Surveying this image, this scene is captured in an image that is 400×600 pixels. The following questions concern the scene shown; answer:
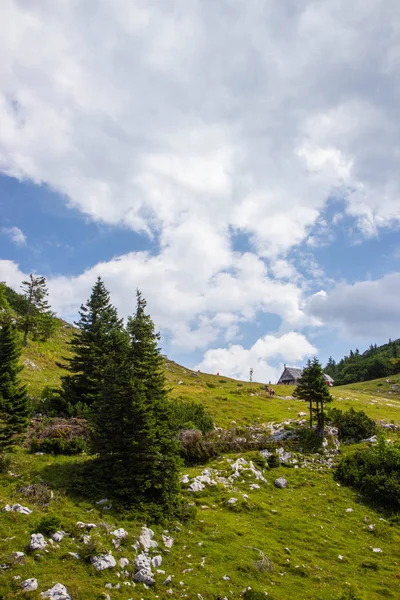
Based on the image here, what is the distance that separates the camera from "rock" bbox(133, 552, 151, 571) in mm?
16703

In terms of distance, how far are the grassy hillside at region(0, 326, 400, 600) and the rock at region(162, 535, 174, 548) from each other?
1.11 feet

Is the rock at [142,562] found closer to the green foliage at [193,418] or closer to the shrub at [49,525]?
the shrub at [49,525]

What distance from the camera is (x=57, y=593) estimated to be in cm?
1367

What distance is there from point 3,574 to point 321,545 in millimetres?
17087

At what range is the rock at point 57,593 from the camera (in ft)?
44.3

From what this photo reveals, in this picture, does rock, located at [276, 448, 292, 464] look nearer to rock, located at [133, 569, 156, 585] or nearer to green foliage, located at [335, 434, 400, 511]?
green foliage, located at [335, 434, 400, 511]

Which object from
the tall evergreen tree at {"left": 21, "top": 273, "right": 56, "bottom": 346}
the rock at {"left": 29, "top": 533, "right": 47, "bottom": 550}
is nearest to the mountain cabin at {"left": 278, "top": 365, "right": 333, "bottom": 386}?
the tall evergreen tree at {"left": 21, "top": 273, "right": 56, "bottom": 346}

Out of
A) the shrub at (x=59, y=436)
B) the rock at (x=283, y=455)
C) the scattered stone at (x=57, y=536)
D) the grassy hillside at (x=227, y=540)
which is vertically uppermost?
the shrub at (x=59, y=436)

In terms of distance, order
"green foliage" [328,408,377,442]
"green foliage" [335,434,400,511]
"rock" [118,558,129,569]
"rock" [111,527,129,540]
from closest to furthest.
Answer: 1. "rock" [118,558,129,569]
2. "rock" [111,527,129,540]
3. "green foliage" [335,434,400,511]
4. "green foliage" [328,408,377,442]

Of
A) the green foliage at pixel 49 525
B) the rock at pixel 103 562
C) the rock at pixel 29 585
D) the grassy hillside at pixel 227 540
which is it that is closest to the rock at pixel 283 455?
the grassy hillside at pixel 227 540

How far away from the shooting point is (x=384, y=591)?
1794cm

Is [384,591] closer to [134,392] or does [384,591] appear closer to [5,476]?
[134,392]

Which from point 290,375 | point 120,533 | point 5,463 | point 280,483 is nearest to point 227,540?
point 120,533

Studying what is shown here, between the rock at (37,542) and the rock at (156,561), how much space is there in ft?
16.4
